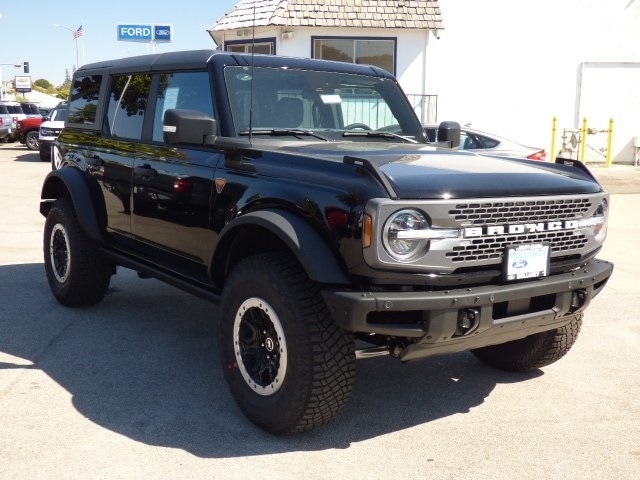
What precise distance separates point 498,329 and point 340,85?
2.21 metres

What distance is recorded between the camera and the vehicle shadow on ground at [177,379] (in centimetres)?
381

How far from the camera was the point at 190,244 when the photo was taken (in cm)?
449

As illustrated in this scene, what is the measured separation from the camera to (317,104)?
4793mm

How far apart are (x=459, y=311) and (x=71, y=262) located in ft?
11.6

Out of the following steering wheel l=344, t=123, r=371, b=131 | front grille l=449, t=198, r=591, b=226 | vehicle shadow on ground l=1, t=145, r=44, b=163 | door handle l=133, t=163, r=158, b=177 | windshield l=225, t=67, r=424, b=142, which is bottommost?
vehicle shadow on ground l=1, t=145, r=44, b=163

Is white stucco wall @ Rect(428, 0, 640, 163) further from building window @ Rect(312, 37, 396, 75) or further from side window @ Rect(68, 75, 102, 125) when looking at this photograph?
side window @ Rect(68, 75, 102, 125)

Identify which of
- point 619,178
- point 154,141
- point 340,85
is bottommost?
point 619,178

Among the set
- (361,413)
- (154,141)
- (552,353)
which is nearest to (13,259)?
(154,141)

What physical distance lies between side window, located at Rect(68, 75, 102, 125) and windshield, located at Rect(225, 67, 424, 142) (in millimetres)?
1815

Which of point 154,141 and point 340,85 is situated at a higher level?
point 340,85

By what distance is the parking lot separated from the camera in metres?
3.48

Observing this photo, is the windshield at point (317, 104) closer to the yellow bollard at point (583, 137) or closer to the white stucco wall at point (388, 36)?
the white stucco wall at point (388, 36)

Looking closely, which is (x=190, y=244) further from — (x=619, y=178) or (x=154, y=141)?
(x=619, y=178)

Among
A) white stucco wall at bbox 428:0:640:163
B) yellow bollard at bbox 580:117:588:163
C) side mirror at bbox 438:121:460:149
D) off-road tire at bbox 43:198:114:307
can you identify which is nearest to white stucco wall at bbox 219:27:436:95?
white stucco wall at bbox 428:0:640:163
